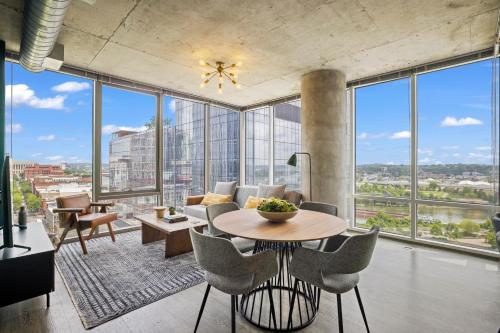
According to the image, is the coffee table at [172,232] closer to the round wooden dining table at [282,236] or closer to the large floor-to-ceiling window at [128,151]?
the large floor-to-ceiling window at [128,151]

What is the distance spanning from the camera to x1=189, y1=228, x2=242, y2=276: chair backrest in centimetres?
154

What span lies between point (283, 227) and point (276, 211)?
22 centimetres

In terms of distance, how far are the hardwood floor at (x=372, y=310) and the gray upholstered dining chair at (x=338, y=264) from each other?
0.53 meters

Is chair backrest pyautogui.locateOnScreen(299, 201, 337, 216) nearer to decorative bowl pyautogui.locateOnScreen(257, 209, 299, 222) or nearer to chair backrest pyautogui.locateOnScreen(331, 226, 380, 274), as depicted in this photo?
decorative bowl pyautogui.locateOnScreen(257, 209, 299, 222)

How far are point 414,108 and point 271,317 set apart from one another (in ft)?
12.8

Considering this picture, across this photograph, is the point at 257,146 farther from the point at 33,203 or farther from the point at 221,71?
the point at 33,203

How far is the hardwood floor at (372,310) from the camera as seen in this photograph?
6.55ft

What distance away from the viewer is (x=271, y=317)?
6.79 feet

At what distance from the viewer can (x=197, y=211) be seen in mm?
4676

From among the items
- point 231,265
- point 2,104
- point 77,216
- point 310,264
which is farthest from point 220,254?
point 2,104

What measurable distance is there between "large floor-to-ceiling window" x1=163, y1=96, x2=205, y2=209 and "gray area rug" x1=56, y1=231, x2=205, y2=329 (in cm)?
168

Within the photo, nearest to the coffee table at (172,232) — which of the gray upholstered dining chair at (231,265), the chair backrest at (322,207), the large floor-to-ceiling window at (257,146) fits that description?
the chair backrest at (322,207)

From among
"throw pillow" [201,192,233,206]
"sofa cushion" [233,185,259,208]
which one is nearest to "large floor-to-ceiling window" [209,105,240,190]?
"throw pillow" [201,192,233,206]

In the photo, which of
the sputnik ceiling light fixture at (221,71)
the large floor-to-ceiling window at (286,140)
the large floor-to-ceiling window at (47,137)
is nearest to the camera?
the large floor-to-ceiling window at (47,137)
